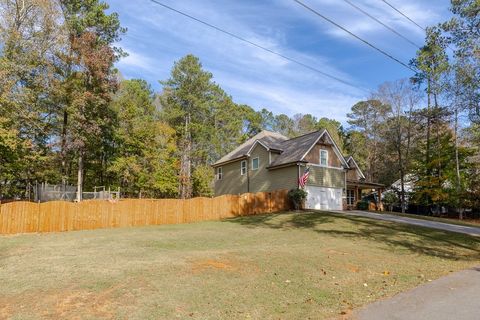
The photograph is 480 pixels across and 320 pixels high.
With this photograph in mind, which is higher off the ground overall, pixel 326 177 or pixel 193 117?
pixel 193 117

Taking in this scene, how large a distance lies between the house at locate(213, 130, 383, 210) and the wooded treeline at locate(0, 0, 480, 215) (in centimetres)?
866

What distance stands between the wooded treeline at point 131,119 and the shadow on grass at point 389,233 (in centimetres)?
519

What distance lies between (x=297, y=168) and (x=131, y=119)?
21.0 meters

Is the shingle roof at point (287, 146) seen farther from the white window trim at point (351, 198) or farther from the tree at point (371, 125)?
the tree at point (371, 125)

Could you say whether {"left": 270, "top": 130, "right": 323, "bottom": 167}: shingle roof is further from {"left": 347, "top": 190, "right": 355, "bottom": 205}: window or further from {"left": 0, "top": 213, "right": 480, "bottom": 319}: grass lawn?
{"left": 0, "top": 213, "right": 480, "bottom": 319}: grass lawn

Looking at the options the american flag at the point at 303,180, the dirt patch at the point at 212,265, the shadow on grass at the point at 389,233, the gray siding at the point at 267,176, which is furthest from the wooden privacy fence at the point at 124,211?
the dirt patch at the point at 212,265

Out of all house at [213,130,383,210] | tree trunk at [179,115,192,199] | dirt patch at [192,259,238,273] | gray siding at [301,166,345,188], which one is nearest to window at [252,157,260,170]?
house at [213,130,383,210]

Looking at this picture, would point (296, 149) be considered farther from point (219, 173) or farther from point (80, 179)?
point (80, 179)

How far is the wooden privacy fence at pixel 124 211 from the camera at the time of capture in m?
17.2

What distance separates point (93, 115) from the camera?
33.7 m

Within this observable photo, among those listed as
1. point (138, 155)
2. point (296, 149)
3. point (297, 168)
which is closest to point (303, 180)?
point (297, 168)

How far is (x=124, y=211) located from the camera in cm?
2023

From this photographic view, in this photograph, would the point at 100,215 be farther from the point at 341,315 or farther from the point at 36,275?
the point at 341,315

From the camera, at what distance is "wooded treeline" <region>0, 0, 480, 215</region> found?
2423cm
